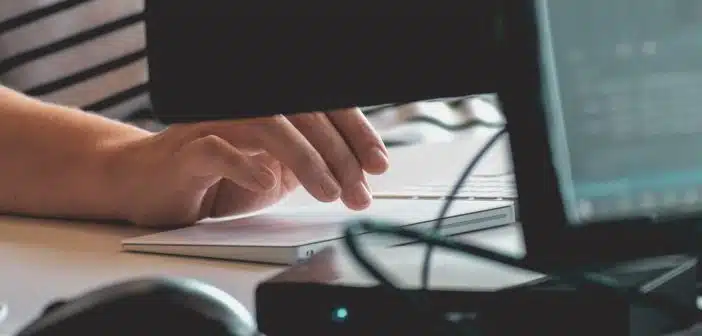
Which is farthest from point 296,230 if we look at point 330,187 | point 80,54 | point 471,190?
point 80,54

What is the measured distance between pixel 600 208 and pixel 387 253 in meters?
0.13

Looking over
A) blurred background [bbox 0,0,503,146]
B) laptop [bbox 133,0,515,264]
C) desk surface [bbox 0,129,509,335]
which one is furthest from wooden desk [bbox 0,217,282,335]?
blurred background [bbox 0,0,503,146]

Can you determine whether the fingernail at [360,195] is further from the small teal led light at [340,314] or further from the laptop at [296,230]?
the small teal led light at [340,314]

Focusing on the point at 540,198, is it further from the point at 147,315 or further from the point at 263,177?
the point at 263,177

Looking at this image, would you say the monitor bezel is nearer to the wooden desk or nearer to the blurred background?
the wooden desk

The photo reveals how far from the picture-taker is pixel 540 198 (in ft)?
1.12

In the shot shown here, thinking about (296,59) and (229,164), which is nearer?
(296,59)

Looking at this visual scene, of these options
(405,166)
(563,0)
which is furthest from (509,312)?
(405,166)

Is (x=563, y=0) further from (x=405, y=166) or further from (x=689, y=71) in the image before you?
(x=405, y=166)

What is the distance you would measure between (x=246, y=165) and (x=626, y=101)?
0.32 meters

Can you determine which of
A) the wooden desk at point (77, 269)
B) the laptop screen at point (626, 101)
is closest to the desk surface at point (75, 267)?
the wooden desk at point (77, 269)

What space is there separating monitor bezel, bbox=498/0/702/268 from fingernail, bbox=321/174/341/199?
282 mm

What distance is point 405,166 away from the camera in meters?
0.93

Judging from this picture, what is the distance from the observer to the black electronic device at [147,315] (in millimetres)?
363
